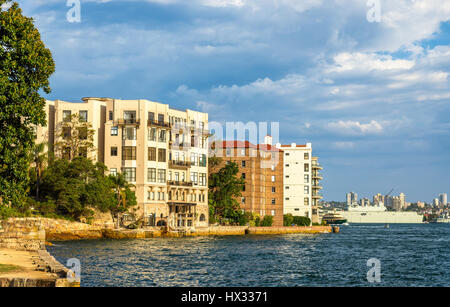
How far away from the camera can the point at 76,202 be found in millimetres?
86688

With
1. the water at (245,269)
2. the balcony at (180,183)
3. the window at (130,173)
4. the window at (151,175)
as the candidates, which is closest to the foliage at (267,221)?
the balcony at (180,183)

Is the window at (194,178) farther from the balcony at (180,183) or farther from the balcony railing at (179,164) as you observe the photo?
the balcony railing at (179,164)

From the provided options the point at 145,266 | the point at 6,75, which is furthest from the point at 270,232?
the point at 6,75

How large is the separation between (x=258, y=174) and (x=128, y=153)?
4780 centimetres

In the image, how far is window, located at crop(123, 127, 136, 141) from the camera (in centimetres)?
10125

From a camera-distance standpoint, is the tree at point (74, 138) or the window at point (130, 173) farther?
the window at point (130, 173)

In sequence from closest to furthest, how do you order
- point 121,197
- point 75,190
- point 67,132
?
point 75,190
point 121,197
point 67,132

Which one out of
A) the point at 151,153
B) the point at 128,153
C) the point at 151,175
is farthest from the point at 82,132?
the point at 151,175

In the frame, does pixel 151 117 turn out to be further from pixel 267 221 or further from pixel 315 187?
pixel 315 187

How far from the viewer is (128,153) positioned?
101 meters

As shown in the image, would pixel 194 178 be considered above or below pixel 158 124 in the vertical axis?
below

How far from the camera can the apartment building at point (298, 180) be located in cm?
16325

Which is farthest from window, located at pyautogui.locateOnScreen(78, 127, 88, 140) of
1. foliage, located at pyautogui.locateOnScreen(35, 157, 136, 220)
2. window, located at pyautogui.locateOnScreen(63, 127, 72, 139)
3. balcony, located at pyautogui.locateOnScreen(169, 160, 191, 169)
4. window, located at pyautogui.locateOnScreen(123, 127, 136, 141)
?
balcony, located at pyautogui.locateOnScreen(169, 160, 191, 169)
